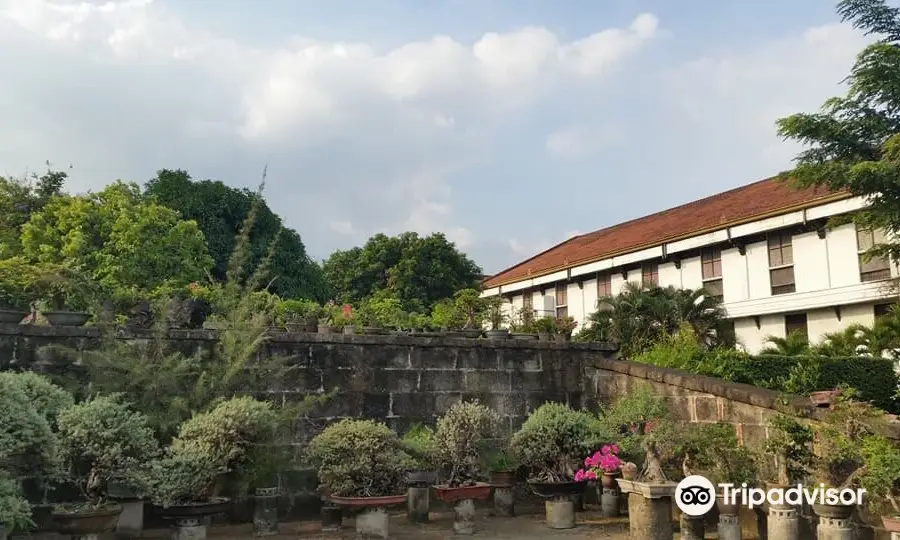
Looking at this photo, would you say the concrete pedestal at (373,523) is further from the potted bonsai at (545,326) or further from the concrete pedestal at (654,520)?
the potted bonsai at (545,326)

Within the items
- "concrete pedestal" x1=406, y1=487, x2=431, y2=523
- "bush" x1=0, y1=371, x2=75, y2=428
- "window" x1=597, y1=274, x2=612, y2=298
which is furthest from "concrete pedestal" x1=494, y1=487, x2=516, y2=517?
"window" x1=597, y1=274, x2=612, y2=298

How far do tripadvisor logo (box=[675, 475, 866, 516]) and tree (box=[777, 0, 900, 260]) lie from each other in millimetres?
4806

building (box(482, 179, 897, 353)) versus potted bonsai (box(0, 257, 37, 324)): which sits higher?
building (box(482, 179, 897, 353))

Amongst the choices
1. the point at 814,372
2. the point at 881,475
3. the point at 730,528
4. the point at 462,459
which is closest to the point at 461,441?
the point at 462,459

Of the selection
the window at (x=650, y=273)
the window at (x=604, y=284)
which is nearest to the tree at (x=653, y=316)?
the window at (x=650, y=273)

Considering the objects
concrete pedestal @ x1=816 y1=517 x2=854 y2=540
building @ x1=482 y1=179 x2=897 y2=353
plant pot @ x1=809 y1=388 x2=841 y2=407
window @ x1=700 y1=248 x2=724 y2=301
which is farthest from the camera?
window @ x1=700 y1=248 x2=724 y2=301

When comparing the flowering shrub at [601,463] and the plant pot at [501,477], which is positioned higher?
the flowering shrub at [601,463]

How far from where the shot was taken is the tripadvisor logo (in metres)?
5.11

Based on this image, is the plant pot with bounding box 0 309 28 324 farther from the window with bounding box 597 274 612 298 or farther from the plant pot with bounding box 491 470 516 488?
the window with bounding box 597 274 612 298

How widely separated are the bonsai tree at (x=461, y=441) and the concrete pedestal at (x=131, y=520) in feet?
9.31

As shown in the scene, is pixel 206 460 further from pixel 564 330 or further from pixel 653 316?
pixel 653 316

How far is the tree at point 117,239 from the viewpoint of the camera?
1518cm

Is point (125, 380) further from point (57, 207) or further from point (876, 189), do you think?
point (57, 207)

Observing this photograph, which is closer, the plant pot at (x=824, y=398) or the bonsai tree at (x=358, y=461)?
the plant pot at (x=824, y=398)
